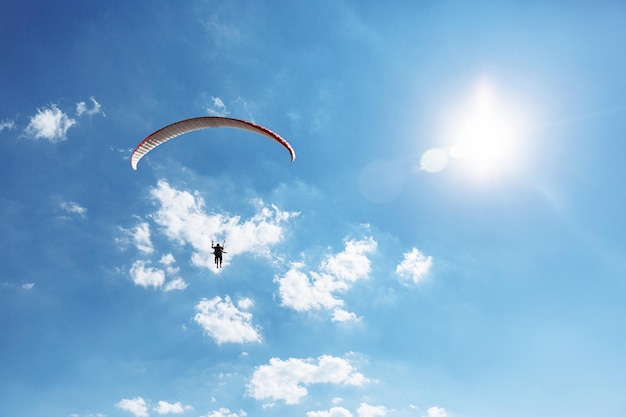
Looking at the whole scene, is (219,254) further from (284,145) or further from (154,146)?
(284,145)

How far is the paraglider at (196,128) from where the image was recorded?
92.3 ft

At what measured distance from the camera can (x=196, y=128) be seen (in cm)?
2967

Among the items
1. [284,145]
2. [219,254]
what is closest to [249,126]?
[284,145]

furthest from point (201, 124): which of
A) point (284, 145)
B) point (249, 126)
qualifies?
point (284, 145)

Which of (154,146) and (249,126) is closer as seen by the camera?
(249,126)

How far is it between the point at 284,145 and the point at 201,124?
592cm

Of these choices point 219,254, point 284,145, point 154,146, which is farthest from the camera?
point 219,254

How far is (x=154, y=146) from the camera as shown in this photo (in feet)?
103

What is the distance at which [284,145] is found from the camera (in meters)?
28.1

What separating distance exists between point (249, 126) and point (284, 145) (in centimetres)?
274

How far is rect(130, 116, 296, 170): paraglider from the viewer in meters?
28.1

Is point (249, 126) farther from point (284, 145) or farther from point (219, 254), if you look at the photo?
point (219, 254)

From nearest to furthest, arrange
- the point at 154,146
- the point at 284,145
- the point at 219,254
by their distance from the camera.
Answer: the point at 284,145, the point at 154,146, the point at 219,254

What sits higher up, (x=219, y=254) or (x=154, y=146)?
(x=154, y=146)
